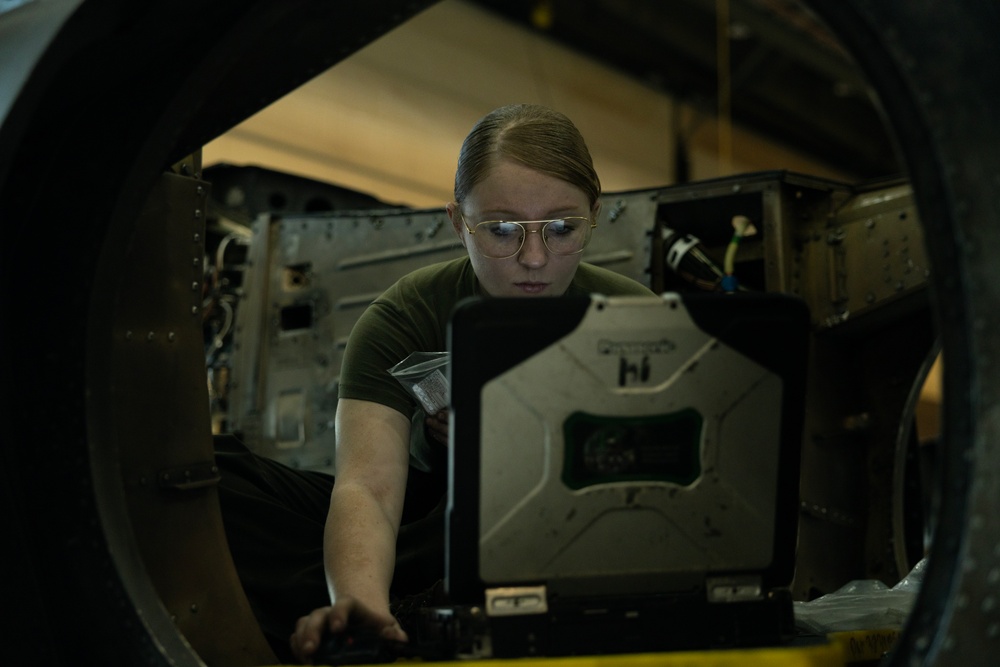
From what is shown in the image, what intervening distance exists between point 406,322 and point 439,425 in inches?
7.7

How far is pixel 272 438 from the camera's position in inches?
158

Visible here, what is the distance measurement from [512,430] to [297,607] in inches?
31.7

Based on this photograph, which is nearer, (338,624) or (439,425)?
(338,624)

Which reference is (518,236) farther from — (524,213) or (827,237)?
(827,237)

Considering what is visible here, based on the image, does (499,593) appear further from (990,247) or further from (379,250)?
(379,250)

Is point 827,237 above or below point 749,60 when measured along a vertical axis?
below

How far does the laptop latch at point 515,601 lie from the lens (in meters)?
1.56

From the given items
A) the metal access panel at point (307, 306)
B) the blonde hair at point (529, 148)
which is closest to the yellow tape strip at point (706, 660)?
the blonde hair at point (529, 148)

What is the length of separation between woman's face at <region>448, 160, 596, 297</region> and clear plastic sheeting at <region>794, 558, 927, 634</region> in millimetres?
722

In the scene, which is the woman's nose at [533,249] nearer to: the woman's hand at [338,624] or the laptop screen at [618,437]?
the laptop screen at [618,437]

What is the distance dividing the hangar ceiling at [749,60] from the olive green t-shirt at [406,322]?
6631 millimetres

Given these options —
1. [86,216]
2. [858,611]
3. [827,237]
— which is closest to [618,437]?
[858,611]

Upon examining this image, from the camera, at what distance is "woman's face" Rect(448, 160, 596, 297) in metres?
1.89

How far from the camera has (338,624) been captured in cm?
158
